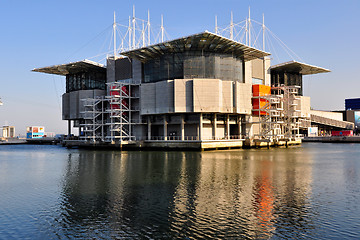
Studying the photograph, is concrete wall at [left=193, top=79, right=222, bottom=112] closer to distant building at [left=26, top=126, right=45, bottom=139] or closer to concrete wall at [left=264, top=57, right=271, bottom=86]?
concrete wall at [left=264, top=57, right=271, bottom=86]

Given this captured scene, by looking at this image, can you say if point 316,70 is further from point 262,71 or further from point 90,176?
point 90,176

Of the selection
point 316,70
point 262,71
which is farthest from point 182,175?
point 316,70

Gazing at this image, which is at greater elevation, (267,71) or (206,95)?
(267,71)

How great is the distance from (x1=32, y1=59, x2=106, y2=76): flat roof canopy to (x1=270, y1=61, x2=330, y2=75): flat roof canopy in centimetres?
6923

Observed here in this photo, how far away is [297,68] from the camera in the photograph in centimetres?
12988

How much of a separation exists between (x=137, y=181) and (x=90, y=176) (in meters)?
8.63

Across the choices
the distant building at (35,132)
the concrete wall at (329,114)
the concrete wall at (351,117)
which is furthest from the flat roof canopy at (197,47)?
the distant building at (35,132)

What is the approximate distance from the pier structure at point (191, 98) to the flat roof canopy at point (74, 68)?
177 cm

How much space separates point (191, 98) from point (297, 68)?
61.4 meters

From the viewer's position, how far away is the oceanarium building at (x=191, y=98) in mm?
91312

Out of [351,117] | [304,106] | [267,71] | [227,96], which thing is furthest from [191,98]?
[351,117]

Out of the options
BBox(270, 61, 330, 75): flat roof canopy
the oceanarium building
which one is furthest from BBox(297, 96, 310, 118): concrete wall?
the oceanarium building

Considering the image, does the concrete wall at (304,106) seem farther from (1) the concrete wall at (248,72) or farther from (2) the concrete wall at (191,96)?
(2) the concrete wall at (191,96)

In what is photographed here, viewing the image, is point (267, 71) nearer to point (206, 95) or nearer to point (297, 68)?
point (297, 68)
